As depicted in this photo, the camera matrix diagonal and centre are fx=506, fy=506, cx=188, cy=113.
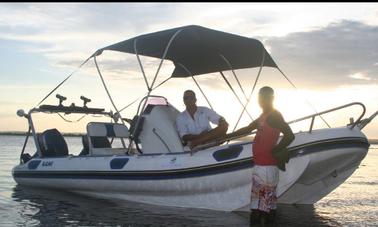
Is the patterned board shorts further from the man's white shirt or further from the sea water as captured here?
the man's white shirt

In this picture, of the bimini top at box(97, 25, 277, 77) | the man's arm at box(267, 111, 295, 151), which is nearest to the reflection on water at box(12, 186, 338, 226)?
the man's arm at box(267, 111, 295, 151)

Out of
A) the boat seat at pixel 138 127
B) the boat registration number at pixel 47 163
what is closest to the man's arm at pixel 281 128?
the boat seat at pixel 138 127

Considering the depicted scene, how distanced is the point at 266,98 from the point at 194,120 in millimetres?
2450

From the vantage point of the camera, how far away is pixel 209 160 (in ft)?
26.0

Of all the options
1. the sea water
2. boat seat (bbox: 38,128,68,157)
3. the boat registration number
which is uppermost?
boat seat (bbox: 38,128,68,157)

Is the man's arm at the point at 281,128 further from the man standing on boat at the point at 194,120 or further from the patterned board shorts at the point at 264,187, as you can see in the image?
the man standing on boat at the point at 194,120

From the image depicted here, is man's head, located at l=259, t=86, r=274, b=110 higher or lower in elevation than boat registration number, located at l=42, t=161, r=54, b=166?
higher

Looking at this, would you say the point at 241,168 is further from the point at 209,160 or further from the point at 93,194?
the point at 93,194

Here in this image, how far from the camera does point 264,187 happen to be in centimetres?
637

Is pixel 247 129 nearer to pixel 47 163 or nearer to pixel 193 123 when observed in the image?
pixel 193 123

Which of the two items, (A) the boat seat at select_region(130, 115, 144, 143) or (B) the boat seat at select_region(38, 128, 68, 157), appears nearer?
(A) the boat seat at select_region(130, 115, 144, 143)

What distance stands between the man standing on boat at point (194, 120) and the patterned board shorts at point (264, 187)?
2.09m

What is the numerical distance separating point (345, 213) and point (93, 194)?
473 cm

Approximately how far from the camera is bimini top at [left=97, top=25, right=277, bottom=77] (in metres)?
8.77
